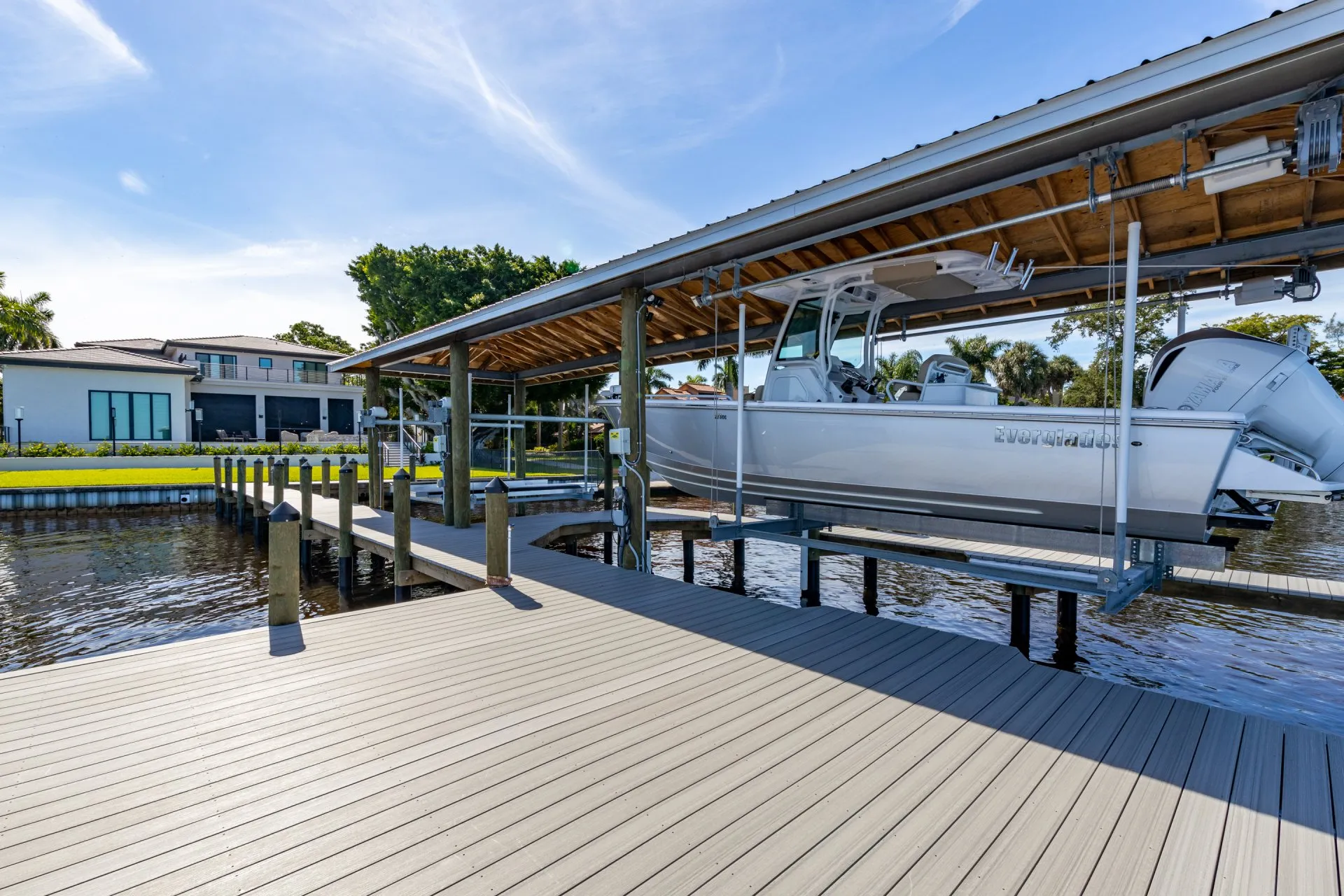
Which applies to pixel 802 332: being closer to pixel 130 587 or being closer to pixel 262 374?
pixel 130 587

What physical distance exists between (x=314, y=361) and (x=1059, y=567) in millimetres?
35546

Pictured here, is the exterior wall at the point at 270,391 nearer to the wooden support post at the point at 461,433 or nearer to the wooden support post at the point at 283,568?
the wooden support post at the point at 461,433

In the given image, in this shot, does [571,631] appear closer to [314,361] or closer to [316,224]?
[316,224]

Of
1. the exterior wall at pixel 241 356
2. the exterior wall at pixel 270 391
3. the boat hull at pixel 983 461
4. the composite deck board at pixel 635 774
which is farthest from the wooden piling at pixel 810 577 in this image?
the exterior wall at pixel 241 356

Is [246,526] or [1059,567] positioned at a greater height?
[1059,567]

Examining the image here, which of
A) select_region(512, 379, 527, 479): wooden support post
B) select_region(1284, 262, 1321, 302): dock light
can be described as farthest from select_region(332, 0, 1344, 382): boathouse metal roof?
select_region(512, 379, 527, 479): wooden support post

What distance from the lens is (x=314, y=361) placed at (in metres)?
31.6

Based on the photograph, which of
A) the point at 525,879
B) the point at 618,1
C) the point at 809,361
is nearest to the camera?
the point at 525,879

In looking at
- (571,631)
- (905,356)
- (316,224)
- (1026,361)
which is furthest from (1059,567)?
(1026,361)

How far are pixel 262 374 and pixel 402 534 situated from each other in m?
29.5

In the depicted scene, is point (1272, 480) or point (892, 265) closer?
point (1272, 480)

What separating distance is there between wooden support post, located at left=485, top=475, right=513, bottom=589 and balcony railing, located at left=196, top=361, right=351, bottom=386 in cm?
2767

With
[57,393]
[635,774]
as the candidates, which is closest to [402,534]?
[635,774]

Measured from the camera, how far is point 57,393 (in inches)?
898
